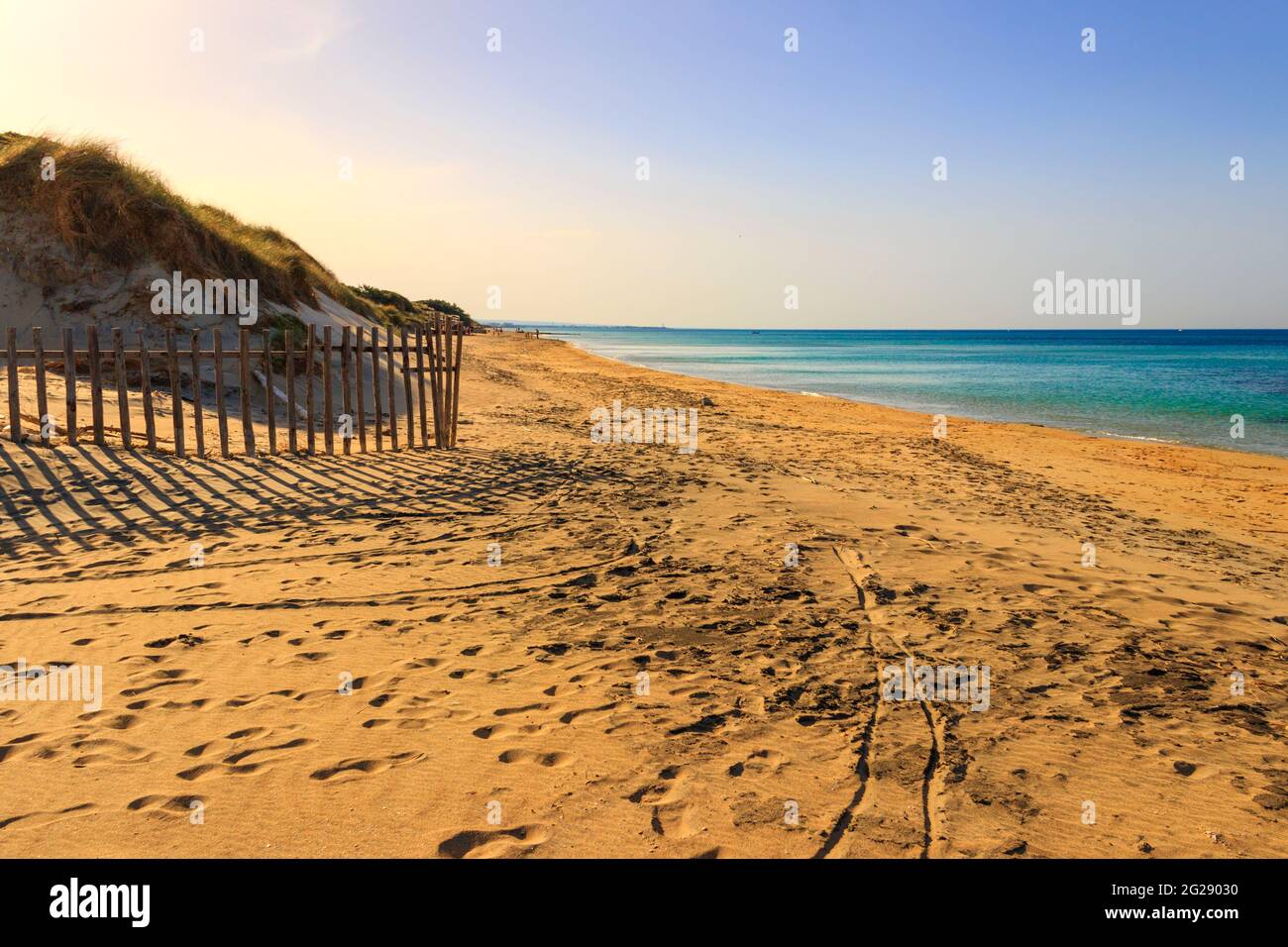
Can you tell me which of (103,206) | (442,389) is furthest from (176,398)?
(103,206)

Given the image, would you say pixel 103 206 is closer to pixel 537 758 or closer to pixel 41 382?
pixel 41 382

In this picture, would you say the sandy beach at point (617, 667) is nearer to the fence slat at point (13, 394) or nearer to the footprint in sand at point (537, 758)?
the footprint in sand at point (537, 758)

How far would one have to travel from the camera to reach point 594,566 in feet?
22.0

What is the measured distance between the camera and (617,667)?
4.77m

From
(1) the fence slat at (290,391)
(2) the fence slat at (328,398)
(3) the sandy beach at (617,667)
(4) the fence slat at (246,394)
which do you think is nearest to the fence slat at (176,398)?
(3) the sandy beach at (617,667)

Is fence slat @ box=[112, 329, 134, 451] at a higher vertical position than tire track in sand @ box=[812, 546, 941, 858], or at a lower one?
higher

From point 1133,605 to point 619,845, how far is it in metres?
4.94

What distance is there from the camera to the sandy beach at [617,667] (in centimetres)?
325

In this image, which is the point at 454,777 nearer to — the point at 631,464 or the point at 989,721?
the point at 989,721

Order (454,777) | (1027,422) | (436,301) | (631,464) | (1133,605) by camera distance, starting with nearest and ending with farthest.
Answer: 1. (454,777)
2. (1133,605)
3. (631,464)
4. (1027,422)
5. (436,301)

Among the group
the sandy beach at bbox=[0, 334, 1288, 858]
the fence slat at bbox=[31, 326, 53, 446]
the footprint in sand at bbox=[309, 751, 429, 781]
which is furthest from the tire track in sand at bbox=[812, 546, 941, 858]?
the fence slat at bbox=[31, 326, 53, 446]

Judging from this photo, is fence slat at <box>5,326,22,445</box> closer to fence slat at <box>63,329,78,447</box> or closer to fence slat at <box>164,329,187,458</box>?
fence slat at <box>63,329,78,447</box>

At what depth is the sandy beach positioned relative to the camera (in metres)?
3.25
